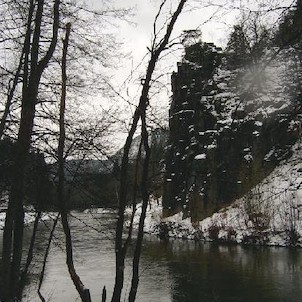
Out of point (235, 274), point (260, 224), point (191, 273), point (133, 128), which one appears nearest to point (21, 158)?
point (133, 128)

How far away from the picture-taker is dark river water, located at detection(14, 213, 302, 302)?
14.7m

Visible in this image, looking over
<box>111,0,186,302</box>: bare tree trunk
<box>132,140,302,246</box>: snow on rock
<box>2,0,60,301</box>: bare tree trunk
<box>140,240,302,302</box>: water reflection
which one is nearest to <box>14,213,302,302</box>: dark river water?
<box>140,240,302,302</box>: water reflection

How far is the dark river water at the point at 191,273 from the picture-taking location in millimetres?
14653

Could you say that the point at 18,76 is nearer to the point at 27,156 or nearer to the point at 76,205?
the point at 27,156

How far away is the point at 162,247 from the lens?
27.0 metres

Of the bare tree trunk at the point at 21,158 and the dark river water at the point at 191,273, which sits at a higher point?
the bare tree trunk at the point at 21,158

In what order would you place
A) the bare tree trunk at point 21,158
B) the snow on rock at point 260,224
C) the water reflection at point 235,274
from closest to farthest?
the bare tree trunk at point 21,158
the water reflection at point 235,274
the snow on rock at point 260,224

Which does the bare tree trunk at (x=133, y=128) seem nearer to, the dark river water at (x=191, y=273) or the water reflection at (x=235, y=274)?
the dark river water at (x=191, y=273)

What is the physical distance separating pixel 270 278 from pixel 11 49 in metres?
12.8

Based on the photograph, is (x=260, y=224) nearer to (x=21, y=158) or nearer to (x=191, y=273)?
(x=191, y=273)

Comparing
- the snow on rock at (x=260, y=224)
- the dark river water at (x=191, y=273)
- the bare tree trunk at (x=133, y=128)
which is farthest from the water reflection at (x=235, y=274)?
the bare tree trunk at (x=133, y=128)

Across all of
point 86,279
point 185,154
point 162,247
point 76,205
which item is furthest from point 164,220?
point 76,205

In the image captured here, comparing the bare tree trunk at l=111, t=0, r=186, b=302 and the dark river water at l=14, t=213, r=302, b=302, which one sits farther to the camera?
the dark river water at l=14, t=213, r=302, b=302

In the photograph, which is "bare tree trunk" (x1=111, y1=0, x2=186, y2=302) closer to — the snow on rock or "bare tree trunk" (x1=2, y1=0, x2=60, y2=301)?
"bare tree trunk" (x1=2, y1=0, x2=60, y2=301)
